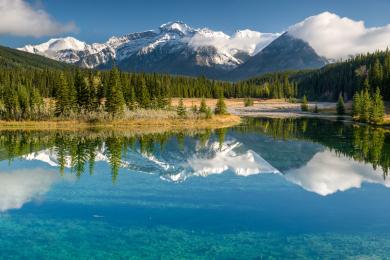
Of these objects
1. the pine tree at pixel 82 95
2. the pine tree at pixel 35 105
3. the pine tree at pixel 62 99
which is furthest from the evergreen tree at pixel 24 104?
the pine tree at pixel 82 95

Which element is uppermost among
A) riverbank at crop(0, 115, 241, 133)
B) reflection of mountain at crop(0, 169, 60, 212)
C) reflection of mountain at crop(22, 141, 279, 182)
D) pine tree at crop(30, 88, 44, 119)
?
pine tree at crop(30, 88, 44, 119)

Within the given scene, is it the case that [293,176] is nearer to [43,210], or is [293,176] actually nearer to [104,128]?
[43,210]

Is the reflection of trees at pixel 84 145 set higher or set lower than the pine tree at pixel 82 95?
lower

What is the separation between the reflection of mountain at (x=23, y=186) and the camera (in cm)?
3103

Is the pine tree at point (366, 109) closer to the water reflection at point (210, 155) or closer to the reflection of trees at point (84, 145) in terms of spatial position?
the water reflection at point (210, 155)

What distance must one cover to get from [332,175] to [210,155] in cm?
1734

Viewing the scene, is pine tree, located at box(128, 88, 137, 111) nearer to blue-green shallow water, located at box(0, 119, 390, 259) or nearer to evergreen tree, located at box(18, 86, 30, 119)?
evergreen tree, located at box(18, 86, 30, 119)

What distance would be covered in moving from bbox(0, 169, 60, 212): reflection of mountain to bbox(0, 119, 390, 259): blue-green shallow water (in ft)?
0.27

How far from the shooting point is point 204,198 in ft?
106

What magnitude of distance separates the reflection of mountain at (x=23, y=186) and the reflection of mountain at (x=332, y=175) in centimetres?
2143

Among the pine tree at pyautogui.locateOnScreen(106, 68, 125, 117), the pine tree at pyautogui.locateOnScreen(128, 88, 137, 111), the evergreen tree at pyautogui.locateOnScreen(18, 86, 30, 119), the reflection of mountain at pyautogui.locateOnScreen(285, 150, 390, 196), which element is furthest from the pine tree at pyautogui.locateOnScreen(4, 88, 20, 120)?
the reflection of mountain at pyautogui.locateOnScreen(285, 150, 390, 196)

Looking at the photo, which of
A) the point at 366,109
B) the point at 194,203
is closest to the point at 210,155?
the point at 194,203

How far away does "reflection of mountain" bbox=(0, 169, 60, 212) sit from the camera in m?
31.0

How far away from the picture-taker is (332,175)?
41.2 metres
